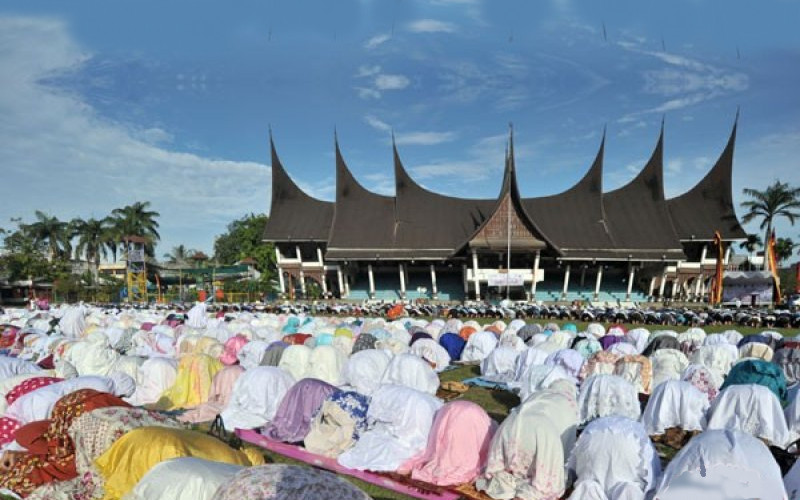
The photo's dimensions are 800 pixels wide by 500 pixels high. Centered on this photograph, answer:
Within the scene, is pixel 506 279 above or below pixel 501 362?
above

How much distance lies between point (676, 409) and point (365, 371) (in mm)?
4601

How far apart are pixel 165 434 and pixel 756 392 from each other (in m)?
6.21

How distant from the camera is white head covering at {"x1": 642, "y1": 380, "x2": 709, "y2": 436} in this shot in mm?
6883

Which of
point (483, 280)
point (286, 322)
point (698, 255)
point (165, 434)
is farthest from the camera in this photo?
point (698, 255)

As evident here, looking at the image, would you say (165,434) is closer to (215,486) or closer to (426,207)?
(215,486)

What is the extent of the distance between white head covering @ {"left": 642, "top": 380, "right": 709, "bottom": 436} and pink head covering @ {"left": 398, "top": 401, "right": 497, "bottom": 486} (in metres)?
2.33

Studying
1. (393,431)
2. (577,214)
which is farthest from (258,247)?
(393,431)

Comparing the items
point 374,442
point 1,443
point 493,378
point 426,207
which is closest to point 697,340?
point 493,378

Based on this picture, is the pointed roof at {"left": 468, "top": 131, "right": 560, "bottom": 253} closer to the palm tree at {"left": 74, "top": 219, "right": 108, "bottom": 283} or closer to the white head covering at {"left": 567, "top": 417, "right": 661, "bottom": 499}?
the white head covering at {"left": 567, "top": 417, "right": 661, "bottom": 499}

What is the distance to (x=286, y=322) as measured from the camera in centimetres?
1758

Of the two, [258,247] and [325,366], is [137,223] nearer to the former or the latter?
[258,247]

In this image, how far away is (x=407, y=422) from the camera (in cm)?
651

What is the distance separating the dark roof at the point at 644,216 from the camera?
33.2 m

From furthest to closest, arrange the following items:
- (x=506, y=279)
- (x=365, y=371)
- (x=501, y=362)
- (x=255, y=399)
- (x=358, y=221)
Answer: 1. (x=358, y=221)
2. (x=506, y=279)
3. (x=501, y=362)
4. (x=365, y=371)
5. (x=255, y=399)
